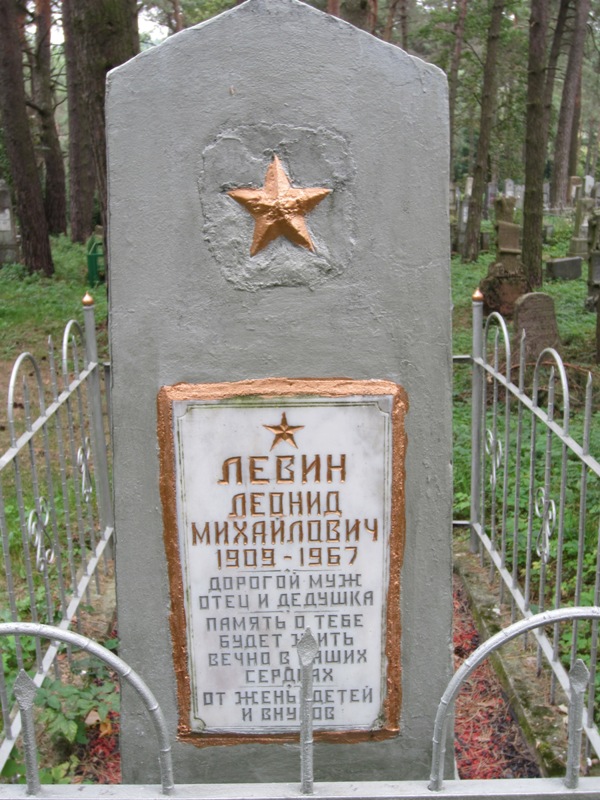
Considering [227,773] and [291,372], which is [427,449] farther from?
[227,773]

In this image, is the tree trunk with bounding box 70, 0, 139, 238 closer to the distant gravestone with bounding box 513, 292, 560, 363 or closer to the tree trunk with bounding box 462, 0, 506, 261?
the distant gravestone with bounding box 513, 292, 560, 363

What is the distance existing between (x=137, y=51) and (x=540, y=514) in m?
5.35

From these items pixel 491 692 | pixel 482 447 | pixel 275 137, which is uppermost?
pixel 275 137

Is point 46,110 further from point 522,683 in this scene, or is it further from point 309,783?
point 309,783

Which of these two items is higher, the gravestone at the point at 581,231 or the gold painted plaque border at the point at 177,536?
the gravestone at the point at 581,231

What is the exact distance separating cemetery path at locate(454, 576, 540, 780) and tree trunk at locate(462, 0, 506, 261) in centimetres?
1254

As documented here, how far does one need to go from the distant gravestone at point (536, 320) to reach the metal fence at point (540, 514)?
1.65m

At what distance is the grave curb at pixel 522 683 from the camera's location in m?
2.74

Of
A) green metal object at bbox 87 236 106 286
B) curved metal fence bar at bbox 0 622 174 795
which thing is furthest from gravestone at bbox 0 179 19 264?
curved metal fence bar at bbox 0 622 174 795

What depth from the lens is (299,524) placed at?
2508mm

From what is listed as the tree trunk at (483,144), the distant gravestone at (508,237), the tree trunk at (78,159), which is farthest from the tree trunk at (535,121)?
→ the tree trunk at (78,159)

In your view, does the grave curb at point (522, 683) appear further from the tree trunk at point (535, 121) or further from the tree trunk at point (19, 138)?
the tree trunk at point (19, 138)

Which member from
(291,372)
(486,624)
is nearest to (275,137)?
(291,372)

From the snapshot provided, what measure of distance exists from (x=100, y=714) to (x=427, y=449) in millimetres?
1396
